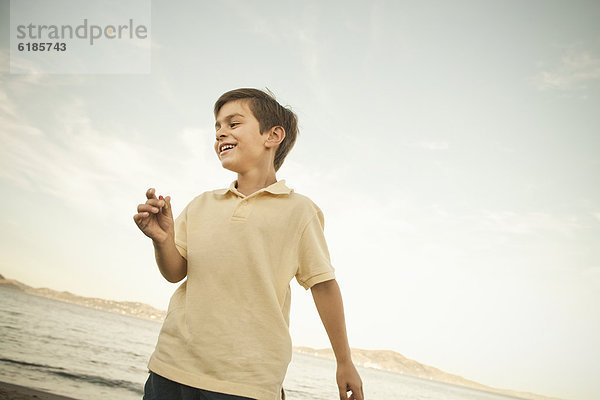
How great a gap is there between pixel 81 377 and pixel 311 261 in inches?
424

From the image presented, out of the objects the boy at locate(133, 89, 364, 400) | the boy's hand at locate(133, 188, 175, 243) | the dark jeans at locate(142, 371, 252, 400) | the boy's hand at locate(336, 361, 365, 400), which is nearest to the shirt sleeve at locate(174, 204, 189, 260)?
the boy at locate(133, 89, 364, 400)

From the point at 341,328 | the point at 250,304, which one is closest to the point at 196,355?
the point at 250,304

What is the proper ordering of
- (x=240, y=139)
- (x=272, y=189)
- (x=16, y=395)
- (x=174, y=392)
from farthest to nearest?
(x=16, y=395), (x=240, y=139), (x=272, y=189), (x=174, y=392)

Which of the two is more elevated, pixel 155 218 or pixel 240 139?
pixel 240 139

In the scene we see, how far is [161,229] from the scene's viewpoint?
1.45m

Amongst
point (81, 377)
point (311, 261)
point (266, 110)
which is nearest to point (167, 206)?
point (311, 261)

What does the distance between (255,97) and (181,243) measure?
0.72m

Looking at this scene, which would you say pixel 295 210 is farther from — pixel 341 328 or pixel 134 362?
pixel 134 362

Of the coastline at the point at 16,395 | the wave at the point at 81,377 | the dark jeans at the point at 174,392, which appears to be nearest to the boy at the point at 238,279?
the dark jeans at the point at 174,392

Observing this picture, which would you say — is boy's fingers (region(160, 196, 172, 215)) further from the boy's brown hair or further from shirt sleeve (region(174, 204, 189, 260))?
the boy's brown hair

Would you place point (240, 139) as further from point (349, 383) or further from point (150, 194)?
point (349, 383)

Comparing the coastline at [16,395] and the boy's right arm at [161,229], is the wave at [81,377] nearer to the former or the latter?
the coastline at [16,395]

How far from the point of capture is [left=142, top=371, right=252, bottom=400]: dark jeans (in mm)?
1270

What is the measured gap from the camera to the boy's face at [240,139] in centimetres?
171
